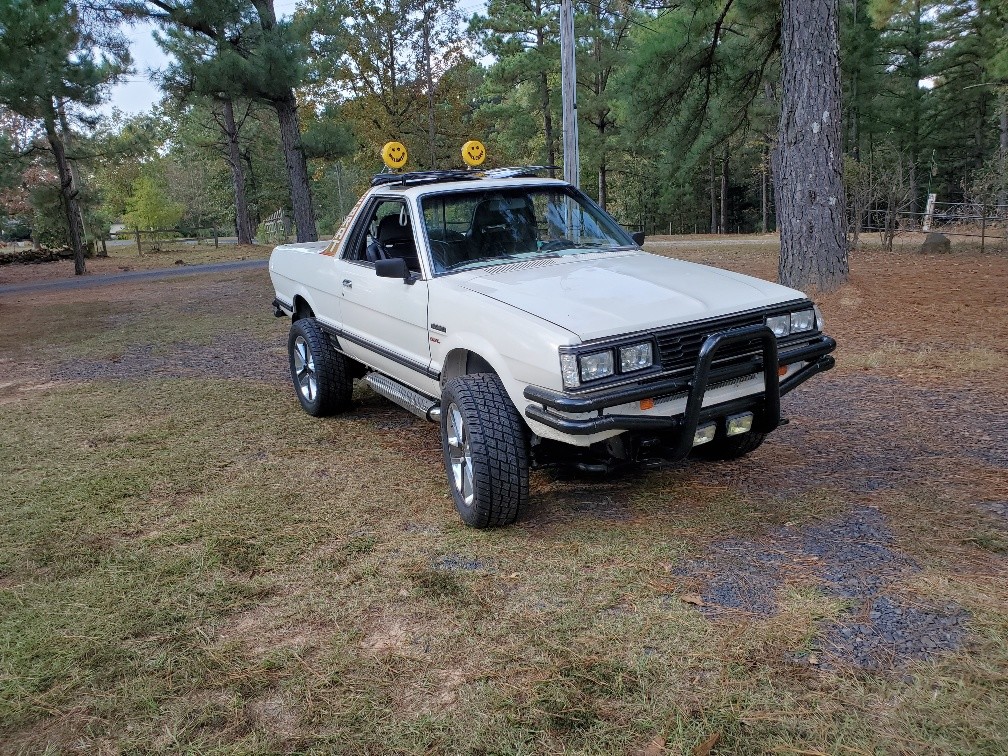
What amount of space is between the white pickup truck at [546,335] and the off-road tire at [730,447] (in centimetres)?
1

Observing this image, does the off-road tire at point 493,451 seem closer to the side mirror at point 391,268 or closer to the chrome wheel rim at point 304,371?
the side mirror at point 391,268

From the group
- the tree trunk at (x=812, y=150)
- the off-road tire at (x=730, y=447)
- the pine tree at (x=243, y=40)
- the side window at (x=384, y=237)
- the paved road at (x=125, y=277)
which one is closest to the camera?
the off-road tire at (x=730, y=447)

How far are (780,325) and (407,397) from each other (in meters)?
2.29

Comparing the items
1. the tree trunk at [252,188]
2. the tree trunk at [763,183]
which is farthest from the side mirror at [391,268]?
the tree trunk at [252,188]

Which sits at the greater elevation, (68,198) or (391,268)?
(68,198)

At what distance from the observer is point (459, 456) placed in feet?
13.5

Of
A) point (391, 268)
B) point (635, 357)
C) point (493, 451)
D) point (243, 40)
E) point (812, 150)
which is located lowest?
point (493, 451)

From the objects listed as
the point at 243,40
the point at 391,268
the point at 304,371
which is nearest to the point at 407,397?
the point at 391,268

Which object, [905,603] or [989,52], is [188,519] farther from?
[989,52]

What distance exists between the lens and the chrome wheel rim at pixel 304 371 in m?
6.13

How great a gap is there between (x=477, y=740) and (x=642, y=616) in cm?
90

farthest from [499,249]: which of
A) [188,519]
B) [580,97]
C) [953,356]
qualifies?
[580,97]

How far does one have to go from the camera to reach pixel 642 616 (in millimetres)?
3035

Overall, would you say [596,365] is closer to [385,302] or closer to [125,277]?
[385,302]
